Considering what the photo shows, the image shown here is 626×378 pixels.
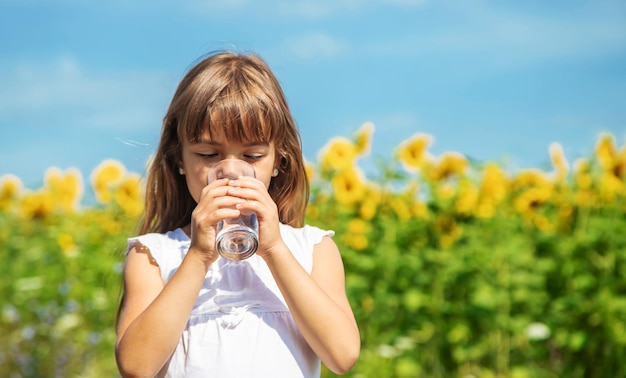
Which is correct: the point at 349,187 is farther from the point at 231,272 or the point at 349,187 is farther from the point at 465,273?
the point at 231,272

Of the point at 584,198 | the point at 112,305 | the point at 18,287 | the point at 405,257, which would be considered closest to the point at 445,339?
the point at 405,257

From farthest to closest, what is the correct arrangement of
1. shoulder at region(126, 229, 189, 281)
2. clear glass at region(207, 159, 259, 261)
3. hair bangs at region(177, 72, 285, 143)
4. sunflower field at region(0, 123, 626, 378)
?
sunflower field at region(0, 123, 626, 378) → shoulder at region(126, 229, 189, 281) → hair bangs at region(177, 72, 285, 143) → clear glass at region(207, 159, 259, 261)

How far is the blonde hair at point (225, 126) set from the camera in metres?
1.70

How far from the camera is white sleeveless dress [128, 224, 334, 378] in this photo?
1.70 m

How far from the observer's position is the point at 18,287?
4.57 m

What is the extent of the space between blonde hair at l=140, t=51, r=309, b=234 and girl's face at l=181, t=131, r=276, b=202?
0.05 ft

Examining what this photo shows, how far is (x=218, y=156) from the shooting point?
1.68 metres

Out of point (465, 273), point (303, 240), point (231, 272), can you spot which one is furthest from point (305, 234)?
point (465, 273)

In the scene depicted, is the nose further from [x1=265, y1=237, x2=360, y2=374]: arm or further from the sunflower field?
the sunflower field

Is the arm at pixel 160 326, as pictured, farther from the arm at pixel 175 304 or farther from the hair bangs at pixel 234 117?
the hair bangs at pixel 234 117

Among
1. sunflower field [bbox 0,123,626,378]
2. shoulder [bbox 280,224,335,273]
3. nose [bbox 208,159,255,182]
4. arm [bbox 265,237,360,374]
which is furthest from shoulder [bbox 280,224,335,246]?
sunflower field [bbox 0,123,626,378]

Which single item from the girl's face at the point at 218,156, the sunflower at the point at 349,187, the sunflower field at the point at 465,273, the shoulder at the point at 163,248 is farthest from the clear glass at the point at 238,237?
the sunflower at the point at 349,187

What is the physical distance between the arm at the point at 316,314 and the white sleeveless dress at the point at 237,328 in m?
0.07

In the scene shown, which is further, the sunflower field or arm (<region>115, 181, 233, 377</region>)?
the sunflower field
